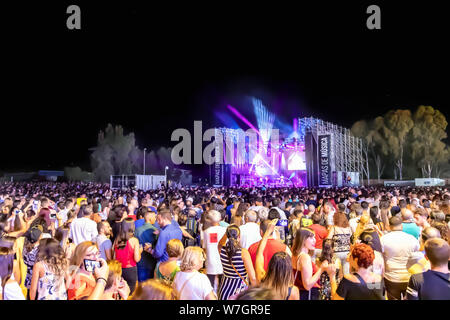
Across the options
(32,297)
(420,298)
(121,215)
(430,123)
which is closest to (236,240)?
(420,298)

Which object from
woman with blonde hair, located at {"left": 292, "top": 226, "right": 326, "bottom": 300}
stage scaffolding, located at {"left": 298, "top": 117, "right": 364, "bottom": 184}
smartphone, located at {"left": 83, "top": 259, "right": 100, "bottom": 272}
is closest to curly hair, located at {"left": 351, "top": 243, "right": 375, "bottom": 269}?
woman with blonde hair, located at {"left": 292, "top": 226, "right": 326, "bottom": 300}

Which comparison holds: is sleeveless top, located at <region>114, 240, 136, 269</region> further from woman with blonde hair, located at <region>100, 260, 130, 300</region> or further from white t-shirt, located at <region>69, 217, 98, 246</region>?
woman with blonde hair, located at <region>100, 260, 130, 300</region>

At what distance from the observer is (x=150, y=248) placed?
536 cm

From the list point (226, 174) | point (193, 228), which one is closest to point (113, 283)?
point (193, 228)

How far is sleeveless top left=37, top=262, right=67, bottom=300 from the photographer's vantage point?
3.37m

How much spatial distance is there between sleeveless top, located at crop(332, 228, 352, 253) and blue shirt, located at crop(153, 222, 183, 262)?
2.43m

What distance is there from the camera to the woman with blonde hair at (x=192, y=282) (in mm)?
3188

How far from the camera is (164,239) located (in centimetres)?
514

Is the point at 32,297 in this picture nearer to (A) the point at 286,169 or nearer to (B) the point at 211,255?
(B) the point at 211,255

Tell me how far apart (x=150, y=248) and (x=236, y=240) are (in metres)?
1.71

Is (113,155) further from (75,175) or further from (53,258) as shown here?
(53,258)

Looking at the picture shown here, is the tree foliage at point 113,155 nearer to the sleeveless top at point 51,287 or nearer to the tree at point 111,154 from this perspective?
the tree at point 111,154

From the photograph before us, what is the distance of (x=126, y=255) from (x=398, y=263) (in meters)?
3.79

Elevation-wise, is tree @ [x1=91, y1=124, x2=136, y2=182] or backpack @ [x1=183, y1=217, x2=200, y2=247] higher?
tree @ [x1=91, y1=124, x2=136, y2=182]
